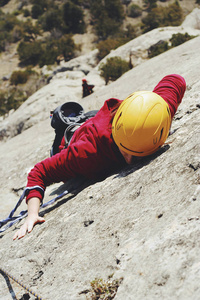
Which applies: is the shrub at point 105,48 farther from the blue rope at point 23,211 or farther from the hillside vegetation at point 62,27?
the blue rope at point 23,211

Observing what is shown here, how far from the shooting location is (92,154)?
2590 millimetres

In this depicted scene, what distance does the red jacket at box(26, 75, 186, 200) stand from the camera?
2.59 meters

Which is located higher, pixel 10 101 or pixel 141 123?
pixel 141 123

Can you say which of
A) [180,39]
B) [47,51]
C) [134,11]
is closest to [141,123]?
[180,39]

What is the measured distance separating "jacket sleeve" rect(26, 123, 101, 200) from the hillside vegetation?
20.8 m

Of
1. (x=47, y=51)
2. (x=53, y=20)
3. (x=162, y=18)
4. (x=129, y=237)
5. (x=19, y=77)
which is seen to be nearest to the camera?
(x=129, y=237)

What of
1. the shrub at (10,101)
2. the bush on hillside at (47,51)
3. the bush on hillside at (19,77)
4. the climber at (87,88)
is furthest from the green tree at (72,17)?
the climber at (87,88)

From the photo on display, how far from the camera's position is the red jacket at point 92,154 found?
102 inches

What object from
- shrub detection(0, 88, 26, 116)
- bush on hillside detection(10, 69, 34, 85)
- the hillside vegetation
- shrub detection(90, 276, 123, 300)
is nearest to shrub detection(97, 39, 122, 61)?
the hillside vegetation

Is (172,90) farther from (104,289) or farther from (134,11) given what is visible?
(134,11)

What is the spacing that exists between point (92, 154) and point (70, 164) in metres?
0.25

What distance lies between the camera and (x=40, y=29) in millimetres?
39875

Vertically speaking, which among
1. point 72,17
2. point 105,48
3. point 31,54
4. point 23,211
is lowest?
point 31,54

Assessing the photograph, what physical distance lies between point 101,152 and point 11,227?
135cm
